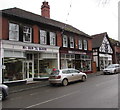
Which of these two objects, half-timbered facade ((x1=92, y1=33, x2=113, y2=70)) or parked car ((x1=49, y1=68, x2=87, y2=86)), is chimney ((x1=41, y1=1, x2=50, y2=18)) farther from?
parked car ((x1=49, y1=68, x2=87, y2=86))

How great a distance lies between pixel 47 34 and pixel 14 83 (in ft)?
24.6

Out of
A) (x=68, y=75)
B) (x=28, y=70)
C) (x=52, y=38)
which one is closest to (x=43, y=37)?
(x=52, y=38)

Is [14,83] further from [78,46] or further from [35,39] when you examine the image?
[78,46]

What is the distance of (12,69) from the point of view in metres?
14.9

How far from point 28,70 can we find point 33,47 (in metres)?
2.83

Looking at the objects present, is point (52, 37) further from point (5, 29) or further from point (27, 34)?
point (5, 29)

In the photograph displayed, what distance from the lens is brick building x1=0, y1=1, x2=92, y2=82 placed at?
1442 cm

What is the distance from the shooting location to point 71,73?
14.6 m

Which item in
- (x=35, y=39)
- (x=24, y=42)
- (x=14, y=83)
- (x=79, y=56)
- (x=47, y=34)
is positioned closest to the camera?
(x=14, y=83)

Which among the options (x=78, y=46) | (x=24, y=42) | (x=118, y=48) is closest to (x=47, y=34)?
(x=24, y=42)

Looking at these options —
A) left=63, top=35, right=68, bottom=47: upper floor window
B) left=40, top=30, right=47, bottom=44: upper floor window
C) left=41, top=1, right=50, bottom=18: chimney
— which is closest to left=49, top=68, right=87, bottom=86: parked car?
left=40, top=30, right=47, bottom=44: upper floor window

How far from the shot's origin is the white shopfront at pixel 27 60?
14328mm

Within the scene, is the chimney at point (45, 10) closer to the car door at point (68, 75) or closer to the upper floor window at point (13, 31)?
the upper floor window at point (13, 31)

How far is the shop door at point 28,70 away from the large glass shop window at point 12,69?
970 mm
